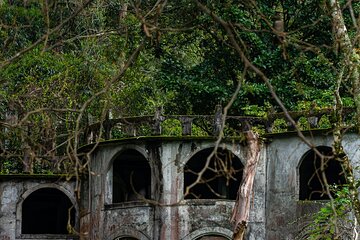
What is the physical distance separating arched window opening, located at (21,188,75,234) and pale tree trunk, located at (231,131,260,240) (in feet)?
48.0

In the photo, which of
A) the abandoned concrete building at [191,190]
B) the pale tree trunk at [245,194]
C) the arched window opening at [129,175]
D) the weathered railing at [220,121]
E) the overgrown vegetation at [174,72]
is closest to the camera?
the pale tree trunk at [245,194]

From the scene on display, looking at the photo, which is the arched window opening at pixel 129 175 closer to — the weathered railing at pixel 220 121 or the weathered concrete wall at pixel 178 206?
the weathered railing at pixel 220 121

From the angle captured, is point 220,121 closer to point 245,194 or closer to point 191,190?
point 191,190

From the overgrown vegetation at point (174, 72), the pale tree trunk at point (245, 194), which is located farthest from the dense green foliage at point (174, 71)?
the pale tree trunk at point (245, 194)

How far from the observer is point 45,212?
37.2 meters

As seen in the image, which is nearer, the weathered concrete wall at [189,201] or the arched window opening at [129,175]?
the weathered concrete wall at [189,201]

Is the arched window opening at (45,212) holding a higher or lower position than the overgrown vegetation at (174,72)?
lower

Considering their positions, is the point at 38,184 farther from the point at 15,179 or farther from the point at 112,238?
the point at 112,238

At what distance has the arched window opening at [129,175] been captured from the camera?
3212cm

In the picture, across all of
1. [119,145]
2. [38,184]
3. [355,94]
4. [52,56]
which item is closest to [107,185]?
[119,145]

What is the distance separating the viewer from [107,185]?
101 feet

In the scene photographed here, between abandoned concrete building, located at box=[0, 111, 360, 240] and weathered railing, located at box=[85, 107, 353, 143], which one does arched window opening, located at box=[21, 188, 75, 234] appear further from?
weathered railing, located at box=[85, 107, 353, 143]

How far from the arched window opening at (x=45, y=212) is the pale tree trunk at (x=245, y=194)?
14.6 m

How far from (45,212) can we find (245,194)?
16283 millimetres
